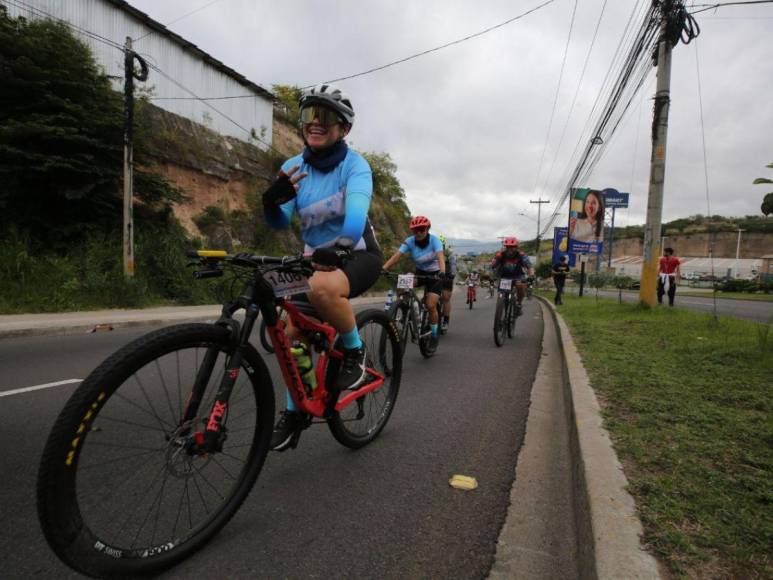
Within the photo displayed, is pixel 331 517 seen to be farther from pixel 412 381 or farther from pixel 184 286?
pixel 184 286

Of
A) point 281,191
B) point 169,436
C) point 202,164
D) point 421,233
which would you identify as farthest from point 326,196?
point 202,164

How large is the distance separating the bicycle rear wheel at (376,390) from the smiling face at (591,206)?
2354 cm

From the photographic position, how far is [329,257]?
190 centimetres

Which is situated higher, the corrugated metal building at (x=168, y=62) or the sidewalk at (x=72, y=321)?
the corrugated metal building at (x=168, y=62)

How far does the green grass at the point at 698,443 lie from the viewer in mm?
1746

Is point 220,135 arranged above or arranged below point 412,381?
above

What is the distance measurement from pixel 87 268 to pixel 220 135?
12.9 metres

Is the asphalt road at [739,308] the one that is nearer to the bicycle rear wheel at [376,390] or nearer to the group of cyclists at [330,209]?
the bicycle rear wheel at [376,390]

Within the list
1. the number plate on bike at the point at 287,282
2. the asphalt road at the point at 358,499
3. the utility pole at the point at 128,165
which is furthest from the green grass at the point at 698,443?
the utility pole at the point at 128,165

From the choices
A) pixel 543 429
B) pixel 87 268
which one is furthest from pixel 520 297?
pixel 87 268

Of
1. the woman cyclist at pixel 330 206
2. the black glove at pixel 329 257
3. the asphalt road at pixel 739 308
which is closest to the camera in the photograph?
the black glove at pixel 329 257

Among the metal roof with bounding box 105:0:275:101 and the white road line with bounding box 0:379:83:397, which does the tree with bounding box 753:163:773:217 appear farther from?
the metal roof with bounding box 105:0:275:101

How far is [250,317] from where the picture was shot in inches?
77.2

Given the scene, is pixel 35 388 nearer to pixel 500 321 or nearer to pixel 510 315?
pixel 500 321
